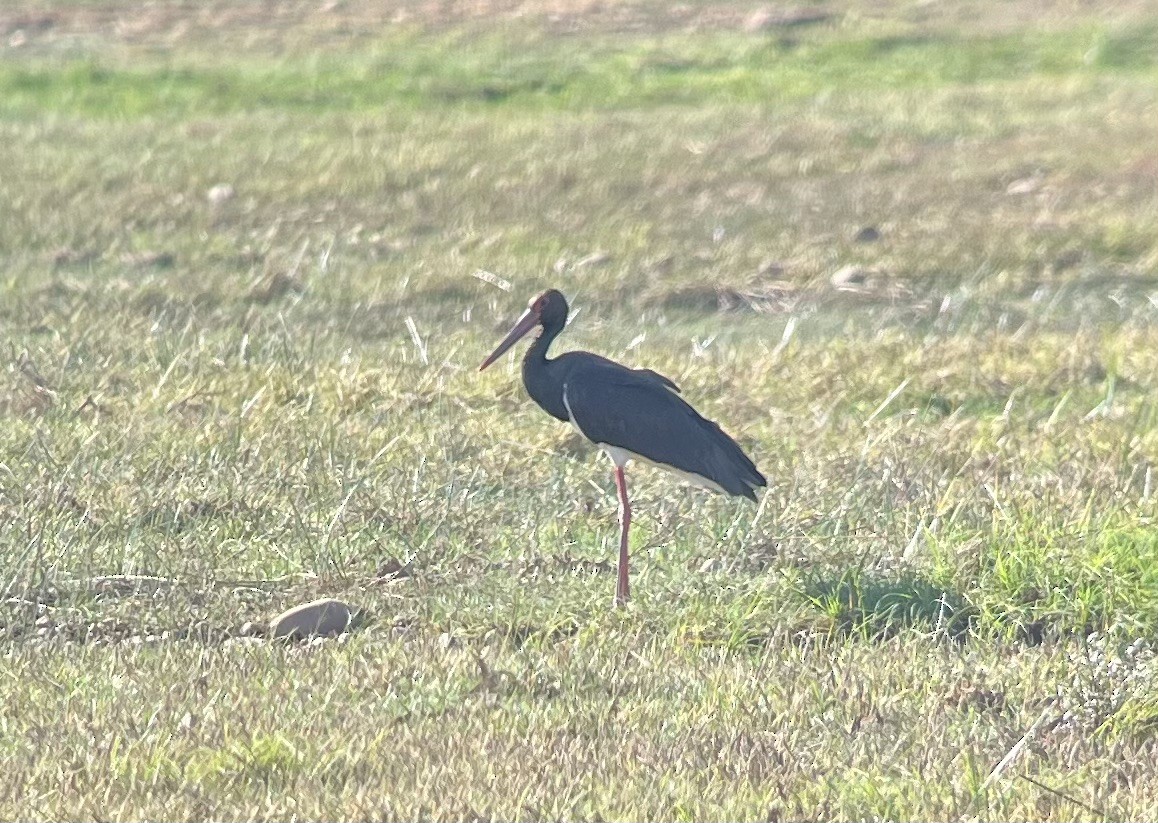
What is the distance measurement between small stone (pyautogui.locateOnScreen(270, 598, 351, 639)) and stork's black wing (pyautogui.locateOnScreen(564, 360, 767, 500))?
3.13 ft

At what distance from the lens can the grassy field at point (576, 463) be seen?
147 inches

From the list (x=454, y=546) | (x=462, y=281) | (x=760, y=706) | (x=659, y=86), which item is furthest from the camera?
(x=659, y=86)

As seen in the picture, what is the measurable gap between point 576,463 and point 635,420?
3.31 ft

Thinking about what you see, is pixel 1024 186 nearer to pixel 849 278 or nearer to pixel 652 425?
pixel 849 278

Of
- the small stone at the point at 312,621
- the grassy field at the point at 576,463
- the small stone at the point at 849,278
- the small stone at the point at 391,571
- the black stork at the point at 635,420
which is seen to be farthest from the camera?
the small stone at the point at 849,278

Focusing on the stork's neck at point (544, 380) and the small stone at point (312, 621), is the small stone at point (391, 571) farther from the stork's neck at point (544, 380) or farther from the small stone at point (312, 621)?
the stork's neck at point (544, 380)

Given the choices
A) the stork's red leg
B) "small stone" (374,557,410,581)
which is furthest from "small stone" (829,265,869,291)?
"small stone" (374,557,410,581)

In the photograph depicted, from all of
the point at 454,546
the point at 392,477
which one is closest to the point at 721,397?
the point at 392,477

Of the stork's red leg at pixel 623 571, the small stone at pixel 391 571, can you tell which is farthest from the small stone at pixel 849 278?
the small stone at pixel 391 571

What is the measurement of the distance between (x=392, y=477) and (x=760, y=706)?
1.96 m

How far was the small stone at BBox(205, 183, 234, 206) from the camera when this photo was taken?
439 inches

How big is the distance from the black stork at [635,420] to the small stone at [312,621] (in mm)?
723

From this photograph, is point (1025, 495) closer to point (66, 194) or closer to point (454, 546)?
point (454, 546)

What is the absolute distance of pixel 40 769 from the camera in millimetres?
3611
